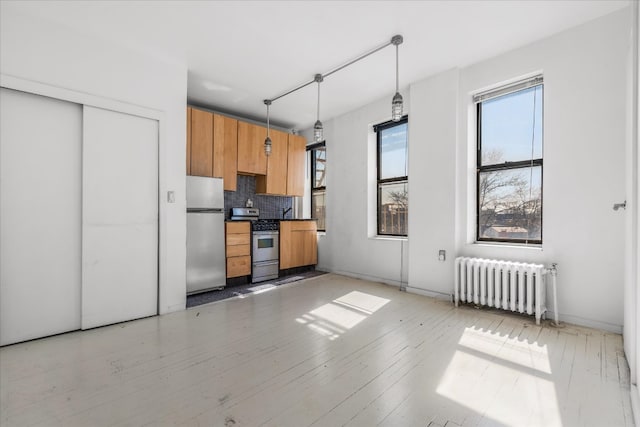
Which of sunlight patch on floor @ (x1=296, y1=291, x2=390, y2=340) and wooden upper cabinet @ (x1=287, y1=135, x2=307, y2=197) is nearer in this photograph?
sunlight patch on floor @ (x1=296, y1=291, x2=390, y2=340)

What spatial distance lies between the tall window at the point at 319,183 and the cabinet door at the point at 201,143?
2163 millimetres

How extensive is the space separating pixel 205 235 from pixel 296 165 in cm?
232

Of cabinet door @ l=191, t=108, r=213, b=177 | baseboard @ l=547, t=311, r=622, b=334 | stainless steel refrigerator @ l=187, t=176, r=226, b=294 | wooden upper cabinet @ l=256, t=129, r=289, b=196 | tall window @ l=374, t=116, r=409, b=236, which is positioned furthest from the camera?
wooden upper cabinet @ l=256, t=129, r=289, b=196

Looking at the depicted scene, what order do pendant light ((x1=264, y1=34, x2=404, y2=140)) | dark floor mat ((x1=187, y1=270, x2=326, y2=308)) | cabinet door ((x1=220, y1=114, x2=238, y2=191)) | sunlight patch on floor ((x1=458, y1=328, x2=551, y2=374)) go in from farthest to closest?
cabinet door ((x1=220, y1=114, x2=238, y2=191))
dark floor mat ((x1=187, y1=270, x2=326, y2=308))
pendant light ((x1=264, y1=34, x2=404, y2=140))
sunlight patch on floor ((x1=458, y1=328, x2=551, y2=374))

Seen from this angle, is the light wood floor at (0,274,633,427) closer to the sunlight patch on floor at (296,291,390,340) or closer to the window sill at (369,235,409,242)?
the sunlight patch on floor at (296,291,390,340)

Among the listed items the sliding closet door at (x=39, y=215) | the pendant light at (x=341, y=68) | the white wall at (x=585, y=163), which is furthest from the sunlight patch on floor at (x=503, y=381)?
the sliding closet door at (x=39, y=215)

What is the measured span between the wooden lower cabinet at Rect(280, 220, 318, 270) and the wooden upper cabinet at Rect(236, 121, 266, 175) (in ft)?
3.46

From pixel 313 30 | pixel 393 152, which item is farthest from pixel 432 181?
pixel 313 30

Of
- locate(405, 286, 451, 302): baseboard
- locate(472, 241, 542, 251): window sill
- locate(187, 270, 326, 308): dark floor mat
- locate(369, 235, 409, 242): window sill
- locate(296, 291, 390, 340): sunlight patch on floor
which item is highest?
locate(472, 241, 542, 251): window sill

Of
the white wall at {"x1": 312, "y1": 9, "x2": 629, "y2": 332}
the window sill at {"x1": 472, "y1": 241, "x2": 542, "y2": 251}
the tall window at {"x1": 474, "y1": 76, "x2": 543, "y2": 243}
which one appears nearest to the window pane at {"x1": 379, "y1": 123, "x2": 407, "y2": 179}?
the white wall at {"x1": 312, "y1": 9, "x2": 629, "y2": 332}

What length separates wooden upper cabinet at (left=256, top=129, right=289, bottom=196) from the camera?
5.28m

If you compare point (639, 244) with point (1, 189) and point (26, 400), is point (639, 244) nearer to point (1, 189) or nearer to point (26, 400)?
point (26, 400)

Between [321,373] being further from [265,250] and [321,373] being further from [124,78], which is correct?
[124,78]

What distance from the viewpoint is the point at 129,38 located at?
2912 millimetres
